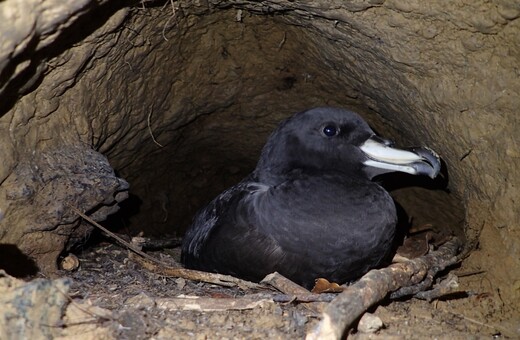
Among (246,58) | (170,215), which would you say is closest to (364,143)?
(246,58)

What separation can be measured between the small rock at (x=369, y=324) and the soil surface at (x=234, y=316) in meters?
0.02

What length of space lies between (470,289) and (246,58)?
2.23m

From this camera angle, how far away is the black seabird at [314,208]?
10.2 feet

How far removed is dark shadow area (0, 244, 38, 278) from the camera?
3137mm

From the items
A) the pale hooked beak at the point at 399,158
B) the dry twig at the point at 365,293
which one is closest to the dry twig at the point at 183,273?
the dry twig at the point at 365,293

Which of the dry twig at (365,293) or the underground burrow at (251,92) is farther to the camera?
the underground burrow at (251,92)

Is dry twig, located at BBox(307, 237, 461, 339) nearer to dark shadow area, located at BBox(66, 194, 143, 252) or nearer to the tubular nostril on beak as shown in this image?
the tubular nostril on beak

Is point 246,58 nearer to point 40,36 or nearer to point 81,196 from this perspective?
point 81,196

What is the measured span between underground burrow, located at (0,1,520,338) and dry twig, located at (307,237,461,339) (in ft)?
2.37

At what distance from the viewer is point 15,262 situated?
10.7ft

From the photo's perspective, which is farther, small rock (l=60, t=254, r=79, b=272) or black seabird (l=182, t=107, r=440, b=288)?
small rock (l=60, t=254, r=79, b=272)

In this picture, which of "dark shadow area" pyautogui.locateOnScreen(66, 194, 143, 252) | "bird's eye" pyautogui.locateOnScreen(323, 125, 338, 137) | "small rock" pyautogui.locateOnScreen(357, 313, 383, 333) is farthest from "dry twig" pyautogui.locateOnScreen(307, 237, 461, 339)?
"dark shadow area" pyautogui.locateOnScreen(66, 194, 143, 252)

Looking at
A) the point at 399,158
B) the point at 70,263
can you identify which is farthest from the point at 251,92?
the point at 70,263

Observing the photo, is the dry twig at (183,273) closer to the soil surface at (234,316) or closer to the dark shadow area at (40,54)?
the soil surface at (234,316)
